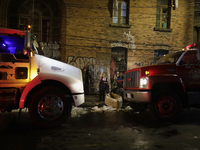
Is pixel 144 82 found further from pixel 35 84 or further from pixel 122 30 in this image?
pixel 122 30

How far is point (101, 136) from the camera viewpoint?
12.5 feet

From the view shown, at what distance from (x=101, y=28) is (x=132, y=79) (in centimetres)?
793

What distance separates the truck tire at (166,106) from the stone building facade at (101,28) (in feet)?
25.4

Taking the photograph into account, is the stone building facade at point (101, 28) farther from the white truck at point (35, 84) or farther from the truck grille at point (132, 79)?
the white truck at point (35, 84)

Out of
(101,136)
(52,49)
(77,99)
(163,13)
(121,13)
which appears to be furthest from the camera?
(163,13)

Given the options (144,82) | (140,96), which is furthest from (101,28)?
(140,96)

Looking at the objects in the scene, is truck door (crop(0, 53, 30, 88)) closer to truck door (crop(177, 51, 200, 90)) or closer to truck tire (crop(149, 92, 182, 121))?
truck tire (crop(149, 92, 182, 121))

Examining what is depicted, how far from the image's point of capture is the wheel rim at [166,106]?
5.18 m

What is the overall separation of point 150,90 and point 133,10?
9.79 meters

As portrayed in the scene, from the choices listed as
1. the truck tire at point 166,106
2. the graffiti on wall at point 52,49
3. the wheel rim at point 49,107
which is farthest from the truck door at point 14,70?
the graffiti on wall at point 52,49

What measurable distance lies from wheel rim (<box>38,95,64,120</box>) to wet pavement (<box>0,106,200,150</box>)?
353 millimetres

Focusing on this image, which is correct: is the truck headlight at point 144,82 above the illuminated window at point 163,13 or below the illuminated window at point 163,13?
below

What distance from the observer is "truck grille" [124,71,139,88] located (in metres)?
5.56

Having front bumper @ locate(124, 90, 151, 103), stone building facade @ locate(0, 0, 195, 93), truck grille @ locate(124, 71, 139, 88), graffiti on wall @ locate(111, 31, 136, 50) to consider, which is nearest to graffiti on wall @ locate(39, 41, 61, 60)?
stone building facade @ locate(0, 0, 195, 93)
